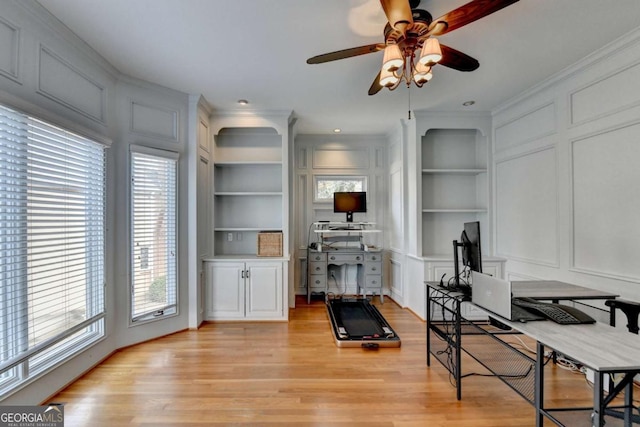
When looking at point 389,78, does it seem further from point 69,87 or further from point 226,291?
point 226,291

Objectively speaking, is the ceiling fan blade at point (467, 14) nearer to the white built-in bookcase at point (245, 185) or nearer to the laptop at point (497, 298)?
the laptop at point (497, 298)

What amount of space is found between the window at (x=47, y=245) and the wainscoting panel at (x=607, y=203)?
4.51 meters

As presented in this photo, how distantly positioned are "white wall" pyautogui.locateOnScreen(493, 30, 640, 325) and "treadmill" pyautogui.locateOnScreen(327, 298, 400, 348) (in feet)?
5.97

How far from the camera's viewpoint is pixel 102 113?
286 centimetres

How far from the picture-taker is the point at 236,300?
3957 mm

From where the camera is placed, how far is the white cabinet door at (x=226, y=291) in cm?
395

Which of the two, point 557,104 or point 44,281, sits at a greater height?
point 557,104

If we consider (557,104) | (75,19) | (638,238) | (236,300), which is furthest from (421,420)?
(75,19)

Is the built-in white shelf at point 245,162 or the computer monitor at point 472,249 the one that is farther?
the built-in white shelf at point 245,162

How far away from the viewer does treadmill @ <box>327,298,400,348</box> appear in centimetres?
321

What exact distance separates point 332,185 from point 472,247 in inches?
129

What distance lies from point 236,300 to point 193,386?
153cm

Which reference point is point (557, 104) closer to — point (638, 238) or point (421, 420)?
point (638, 238)

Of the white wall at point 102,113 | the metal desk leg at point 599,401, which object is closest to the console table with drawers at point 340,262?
the white wall at point 102,113
